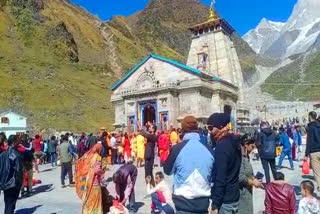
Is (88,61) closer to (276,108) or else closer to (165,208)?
(276,108)

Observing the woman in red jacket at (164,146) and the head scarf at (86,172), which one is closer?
the head scarf at (86,172)

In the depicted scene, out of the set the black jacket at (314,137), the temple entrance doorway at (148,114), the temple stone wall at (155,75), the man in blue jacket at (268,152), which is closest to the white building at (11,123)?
the temple entrance doorway at (148,114)

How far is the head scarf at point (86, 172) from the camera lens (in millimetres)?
7211

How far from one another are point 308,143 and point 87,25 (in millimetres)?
93711

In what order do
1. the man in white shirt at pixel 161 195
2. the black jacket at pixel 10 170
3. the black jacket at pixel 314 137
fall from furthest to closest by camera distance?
the black jacket at pixel 314 137
the black jacket at pixel 10 170
the man in white shirt at pixel 161 195

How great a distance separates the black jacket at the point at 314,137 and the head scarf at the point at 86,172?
4.93 metres

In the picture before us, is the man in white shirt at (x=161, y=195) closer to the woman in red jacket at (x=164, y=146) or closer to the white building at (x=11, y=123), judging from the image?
the woman in red jacket at (x=164, y=146)

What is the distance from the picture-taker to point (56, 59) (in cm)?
6500

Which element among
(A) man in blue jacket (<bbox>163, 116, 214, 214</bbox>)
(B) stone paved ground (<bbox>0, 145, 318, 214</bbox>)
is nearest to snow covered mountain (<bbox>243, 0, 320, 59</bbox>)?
(B) stone paved ground (<bbox>0, 145, 318, 214</bbox>)

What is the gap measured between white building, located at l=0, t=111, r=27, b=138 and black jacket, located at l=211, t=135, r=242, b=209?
79.8 ft

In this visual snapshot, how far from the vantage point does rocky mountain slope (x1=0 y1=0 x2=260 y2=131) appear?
48250 millimetres

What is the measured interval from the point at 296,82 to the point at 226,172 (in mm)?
78478

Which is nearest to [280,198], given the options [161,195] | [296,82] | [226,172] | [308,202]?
[308,202]

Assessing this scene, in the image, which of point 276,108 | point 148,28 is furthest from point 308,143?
point 148,28
